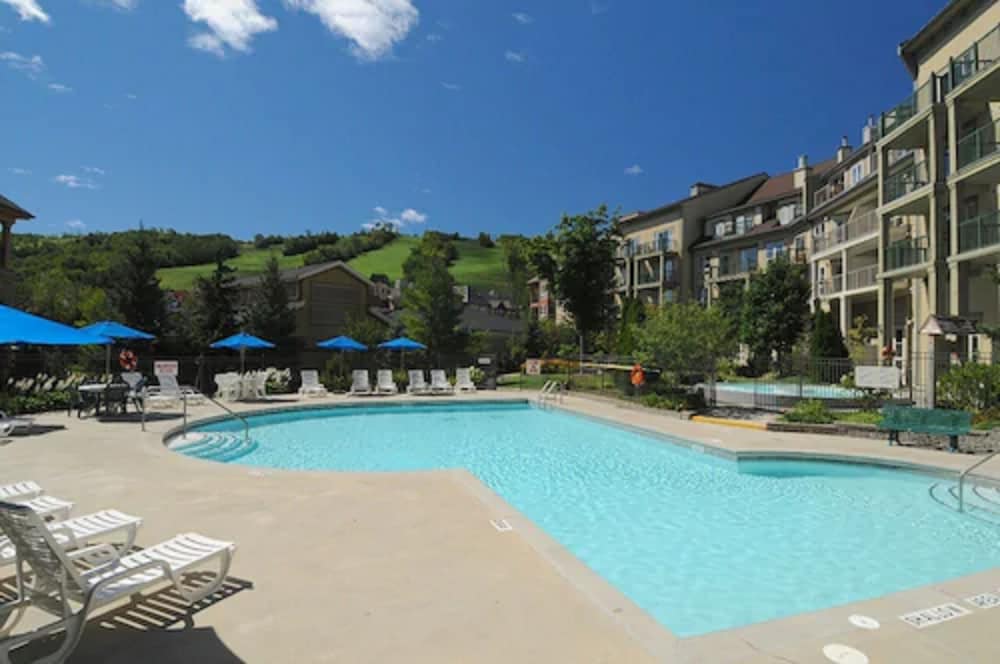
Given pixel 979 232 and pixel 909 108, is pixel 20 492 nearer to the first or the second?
pixel 979 232

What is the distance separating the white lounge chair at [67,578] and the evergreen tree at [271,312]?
28.1 meters

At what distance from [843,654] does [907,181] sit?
24653 millimetres

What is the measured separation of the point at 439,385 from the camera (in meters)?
24.8

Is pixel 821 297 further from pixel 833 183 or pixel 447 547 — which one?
pixel 447 547

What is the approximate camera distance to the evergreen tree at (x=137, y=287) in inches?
1073

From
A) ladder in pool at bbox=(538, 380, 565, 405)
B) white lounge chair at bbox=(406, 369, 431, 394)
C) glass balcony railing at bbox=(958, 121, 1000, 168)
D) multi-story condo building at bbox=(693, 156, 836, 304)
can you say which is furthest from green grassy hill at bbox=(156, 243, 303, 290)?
glass balcony railing at bbox=(958, 121, 1000, 168)

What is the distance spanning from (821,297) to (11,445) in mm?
36333

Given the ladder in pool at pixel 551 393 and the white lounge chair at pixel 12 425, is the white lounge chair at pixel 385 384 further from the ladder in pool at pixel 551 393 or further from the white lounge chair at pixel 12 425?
the white lounge chair at pixel 12 425

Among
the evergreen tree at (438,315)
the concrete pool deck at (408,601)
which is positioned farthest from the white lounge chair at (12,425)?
A: the evergreen tree at (438,315)

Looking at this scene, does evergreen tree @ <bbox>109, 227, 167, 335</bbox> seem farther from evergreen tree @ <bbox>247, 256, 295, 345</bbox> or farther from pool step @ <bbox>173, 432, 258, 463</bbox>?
pool step @ <bbox>173, 432, 258, 463</bbox>

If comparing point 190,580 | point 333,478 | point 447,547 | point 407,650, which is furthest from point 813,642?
point 333,478

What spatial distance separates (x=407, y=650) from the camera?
11.1 feet

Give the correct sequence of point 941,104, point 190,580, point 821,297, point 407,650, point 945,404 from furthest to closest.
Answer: point 821,297 → point 941,104 → point 945,404 → point 190,580 → point 407,650

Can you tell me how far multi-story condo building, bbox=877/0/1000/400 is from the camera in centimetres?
1842
